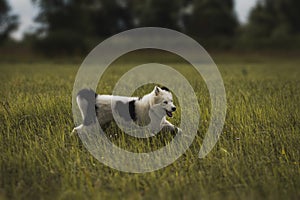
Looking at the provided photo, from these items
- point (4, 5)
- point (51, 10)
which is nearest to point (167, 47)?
point (51, 10)

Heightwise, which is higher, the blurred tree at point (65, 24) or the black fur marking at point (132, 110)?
the blurred tree at point (65, 24)

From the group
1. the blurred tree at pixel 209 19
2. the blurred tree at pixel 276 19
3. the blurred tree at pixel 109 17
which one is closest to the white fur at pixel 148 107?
the blurred tree at pixel 109 17

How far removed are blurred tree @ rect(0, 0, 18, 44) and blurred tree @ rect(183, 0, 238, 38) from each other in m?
21.7

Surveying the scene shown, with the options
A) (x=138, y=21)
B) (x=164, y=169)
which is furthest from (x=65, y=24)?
(x=164, y=169)

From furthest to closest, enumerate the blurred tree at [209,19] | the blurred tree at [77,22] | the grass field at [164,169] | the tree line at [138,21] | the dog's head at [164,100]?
the blurred tree at [209,19] < the tree line at [138,21] < the blurred tree at [77,22] < the dog's head at [164,100] < the grass field at [164,169]

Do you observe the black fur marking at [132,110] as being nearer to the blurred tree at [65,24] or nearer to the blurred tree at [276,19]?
the blurred tree at [65,24]

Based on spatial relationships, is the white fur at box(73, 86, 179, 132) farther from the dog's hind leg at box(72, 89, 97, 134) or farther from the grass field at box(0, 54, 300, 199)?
the grass field at box(0, 54, 300, 199)

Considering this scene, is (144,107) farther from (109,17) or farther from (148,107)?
(109,17)

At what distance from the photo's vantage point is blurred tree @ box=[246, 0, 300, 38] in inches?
1893

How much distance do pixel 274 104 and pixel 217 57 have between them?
96.4 feet

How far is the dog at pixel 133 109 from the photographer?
194 inches

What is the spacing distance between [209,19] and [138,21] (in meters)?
9.38

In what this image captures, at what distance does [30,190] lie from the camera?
3.40 meters

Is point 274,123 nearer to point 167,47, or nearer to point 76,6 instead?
point 167,47
